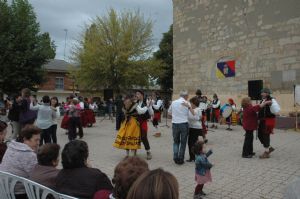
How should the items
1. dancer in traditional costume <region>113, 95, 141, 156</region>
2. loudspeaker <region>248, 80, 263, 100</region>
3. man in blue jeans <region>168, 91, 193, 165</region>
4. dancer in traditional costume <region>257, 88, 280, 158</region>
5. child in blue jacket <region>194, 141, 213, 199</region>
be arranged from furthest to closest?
loudspeaker <region>248, 80, 263, 100</region> < dancer in traditional costume <region>257, 88, 280, 158</region> < dancer in traditional costume <region>113, 95, 141, 156</region> < man in blue jeans <region>168, 91, 193, 165</region> < child in blue jacket <region>194, 141, 213, 199</region>

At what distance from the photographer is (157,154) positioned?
944 cm

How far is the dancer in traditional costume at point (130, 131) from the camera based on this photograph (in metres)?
8.29

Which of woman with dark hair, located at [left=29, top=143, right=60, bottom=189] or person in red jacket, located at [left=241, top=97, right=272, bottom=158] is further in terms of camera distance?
person in red jacket, located at [left=241, top=97, right=272, bottom=158]

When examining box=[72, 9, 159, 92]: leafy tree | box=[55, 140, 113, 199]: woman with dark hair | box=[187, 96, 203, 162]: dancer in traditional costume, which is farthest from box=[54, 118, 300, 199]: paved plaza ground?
box=[72, 9, 159, 92]: leafy tree

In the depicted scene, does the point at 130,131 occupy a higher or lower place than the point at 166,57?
lower

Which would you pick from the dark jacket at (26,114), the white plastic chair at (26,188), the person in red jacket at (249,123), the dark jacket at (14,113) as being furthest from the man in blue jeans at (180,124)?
the white plastic chair at (26,188)

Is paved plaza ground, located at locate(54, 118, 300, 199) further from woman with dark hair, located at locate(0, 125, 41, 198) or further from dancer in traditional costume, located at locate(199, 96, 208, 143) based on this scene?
woman with dark hair, located at locate(0, 125, 41, 198)

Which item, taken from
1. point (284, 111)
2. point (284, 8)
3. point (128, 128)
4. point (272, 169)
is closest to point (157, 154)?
point (128, 128)

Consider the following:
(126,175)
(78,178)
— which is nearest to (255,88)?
(78,178)

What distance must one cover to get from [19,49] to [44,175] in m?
19.1

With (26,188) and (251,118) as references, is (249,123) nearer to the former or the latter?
(251,118)

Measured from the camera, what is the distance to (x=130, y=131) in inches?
327

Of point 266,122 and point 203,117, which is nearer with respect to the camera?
point 266,122

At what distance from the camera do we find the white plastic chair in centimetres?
295
